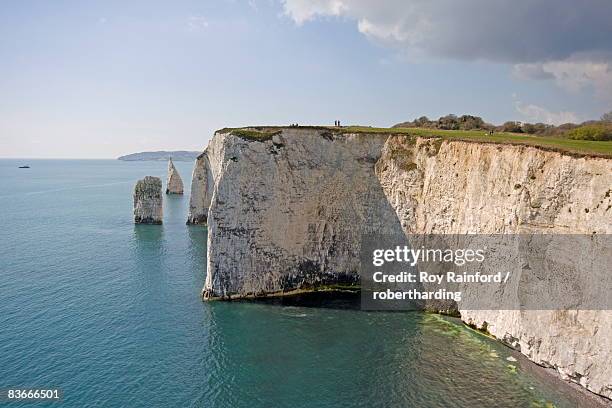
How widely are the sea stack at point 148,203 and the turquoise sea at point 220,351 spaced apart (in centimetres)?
2464

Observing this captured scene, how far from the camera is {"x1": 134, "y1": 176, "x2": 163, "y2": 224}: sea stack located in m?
65.8

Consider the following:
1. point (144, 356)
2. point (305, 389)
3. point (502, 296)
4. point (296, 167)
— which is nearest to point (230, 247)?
point (296, 167)

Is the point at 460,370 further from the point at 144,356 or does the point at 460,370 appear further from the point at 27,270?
the point at 27,270

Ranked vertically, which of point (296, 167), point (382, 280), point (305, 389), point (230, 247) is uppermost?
point (296, 167)

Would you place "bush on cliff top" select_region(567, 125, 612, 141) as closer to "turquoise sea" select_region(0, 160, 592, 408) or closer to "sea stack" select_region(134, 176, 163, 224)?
"turquoise sea" select_region(0, 160, 592, 408)

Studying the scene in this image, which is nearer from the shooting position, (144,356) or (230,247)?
(144,356)

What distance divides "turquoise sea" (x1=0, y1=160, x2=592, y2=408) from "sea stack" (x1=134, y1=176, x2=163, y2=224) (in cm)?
2464

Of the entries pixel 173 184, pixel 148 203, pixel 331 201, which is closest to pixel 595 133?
pixel 331 201

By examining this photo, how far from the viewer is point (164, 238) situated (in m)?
58.2

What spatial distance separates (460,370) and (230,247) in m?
20.1

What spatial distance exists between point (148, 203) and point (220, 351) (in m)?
45.7

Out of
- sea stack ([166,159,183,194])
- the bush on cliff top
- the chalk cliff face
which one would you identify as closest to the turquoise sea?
the chalk cliff face

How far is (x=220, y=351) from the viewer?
88.3ft

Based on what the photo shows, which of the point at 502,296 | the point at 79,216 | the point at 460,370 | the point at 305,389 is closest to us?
the point at 305,389
